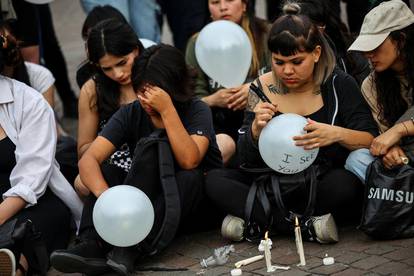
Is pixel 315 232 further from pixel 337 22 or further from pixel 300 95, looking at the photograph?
pixel 337 22

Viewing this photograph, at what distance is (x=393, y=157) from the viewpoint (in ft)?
15.9

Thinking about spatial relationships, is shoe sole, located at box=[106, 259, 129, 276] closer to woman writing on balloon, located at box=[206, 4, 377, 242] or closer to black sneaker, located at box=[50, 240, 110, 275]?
black sneaker, located at box=[50, 240, 110, 275]

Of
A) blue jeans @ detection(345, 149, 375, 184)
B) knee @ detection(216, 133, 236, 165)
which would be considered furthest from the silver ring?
knee @ detection(216, 133, 236, 165)

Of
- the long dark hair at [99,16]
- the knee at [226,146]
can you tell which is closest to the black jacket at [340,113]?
the knee at [226,146]

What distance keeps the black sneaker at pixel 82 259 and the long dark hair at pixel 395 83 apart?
1573 mm

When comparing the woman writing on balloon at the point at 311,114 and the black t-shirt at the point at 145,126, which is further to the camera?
the black t-shirt at the point at 145,126

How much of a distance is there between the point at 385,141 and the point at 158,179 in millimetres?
1144

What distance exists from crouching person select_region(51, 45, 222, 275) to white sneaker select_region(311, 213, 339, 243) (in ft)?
2.08

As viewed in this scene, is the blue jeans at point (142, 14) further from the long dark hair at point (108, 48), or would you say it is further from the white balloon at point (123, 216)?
the white balloon at point (123, 216)

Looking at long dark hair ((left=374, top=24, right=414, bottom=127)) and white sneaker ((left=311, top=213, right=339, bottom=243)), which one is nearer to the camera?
white sneaker ((left=311, top=213, right=339, bottom=243))

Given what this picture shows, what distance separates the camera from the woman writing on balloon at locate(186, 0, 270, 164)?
594 centimetres

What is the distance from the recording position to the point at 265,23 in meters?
6.25

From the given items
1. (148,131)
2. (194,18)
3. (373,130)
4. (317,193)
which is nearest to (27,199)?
(148,131)

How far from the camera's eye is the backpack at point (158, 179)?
4977 mm
